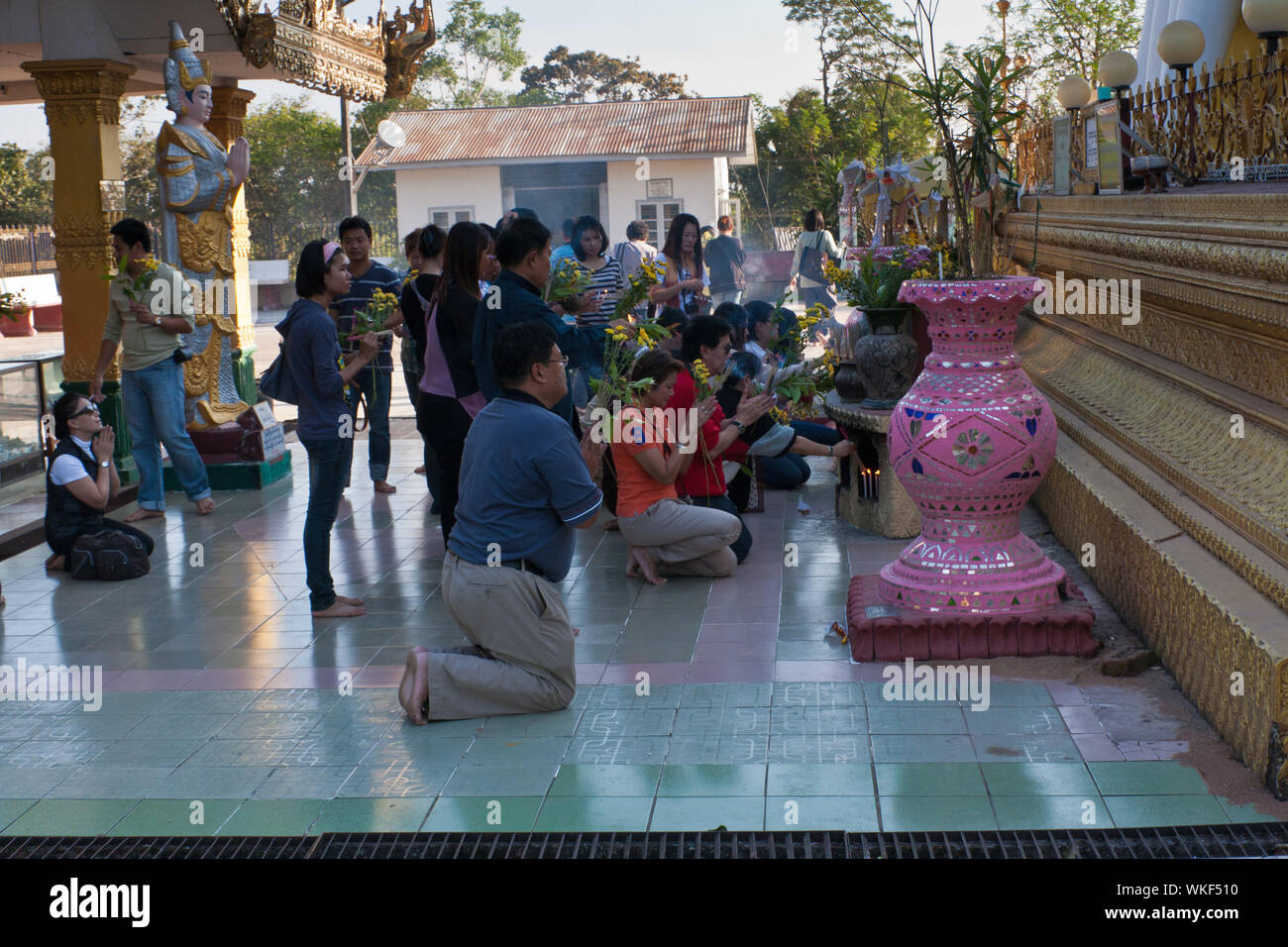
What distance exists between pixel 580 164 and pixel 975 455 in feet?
93.8

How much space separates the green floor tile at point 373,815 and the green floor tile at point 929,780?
1389 mm

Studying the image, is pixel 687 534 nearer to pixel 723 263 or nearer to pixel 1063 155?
pixel 1063 155

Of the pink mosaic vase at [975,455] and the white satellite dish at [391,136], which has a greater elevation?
the white satellite dish at [391,136]

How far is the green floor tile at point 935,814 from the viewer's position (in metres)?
3.73

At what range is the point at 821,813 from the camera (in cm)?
387

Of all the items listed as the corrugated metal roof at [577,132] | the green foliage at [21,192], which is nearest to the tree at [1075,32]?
the corrugated metal roof at [577,132]

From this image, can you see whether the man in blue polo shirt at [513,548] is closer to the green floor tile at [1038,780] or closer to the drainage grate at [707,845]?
the drainage grate at [707,845]

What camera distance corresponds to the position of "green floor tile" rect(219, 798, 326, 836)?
3.93 metres

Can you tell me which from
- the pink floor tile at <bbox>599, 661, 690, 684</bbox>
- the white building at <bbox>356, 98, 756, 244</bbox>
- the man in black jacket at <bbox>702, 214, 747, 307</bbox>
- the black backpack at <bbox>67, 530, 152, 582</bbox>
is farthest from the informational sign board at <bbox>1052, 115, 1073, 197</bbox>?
the white building at <bbox>356, 98, 756, 244</bbox>

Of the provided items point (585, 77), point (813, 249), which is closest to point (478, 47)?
point (585, 77)

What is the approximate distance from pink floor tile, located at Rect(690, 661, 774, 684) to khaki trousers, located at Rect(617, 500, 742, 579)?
3.81 feet

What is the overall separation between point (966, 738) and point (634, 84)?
61.1 meters

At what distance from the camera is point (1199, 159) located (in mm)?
6852

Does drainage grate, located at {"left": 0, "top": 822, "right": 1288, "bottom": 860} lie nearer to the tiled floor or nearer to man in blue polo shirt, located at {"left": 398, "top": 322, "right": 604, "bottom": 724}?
the tiled floor
